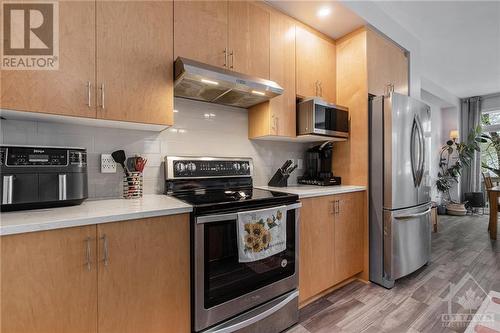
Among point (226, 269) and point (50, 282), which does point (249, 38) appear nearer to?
point (226, 269)

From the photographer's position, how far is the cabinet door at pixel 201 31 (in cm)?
149

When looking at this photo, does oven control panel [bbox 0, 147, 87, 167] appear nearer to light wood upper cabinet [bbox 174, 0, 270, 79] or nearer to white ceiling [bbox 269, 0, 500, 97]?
light wood upper cabinet [bbox 174, 0, 270, 79]

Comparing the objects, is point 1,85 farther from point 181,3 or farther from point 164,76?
point 181,3

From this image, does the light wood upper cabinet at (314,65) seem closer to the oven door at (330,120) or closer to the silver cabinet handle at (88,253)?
the oven door at (330,120)

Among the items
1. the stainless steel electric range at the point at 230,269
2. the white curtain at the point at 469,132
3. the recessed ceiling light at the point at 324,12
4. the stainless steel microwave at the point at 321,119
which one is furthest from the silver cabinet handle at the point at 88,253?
the white curtain at the point at 469,132

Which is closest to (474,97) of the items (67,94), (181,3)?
(181,3)

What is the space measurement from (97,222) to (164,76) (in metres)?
0.94

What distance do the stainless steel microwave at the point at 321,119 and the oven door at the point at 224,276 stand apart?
1152mm

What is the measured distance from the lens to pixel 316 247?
6.04ft

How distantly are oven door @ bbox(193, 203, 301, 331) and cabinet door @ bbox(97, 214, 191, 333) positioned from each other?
0.07 meters

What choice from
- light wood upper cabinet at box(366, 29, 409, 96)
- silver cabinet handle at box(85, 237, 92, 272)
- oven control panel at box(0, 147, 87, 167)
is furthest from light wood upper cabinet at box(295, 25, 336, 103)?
silver cabinet handle at box(85, 237, 92, 272)

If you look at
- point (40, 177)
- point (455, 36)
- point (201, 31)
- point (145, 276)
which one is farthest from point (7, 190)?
point (455, 36)

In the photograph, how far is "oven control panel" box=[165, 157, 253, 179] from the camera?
173 centimetres

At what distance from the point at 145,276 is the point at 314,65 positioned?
7.40 feet
